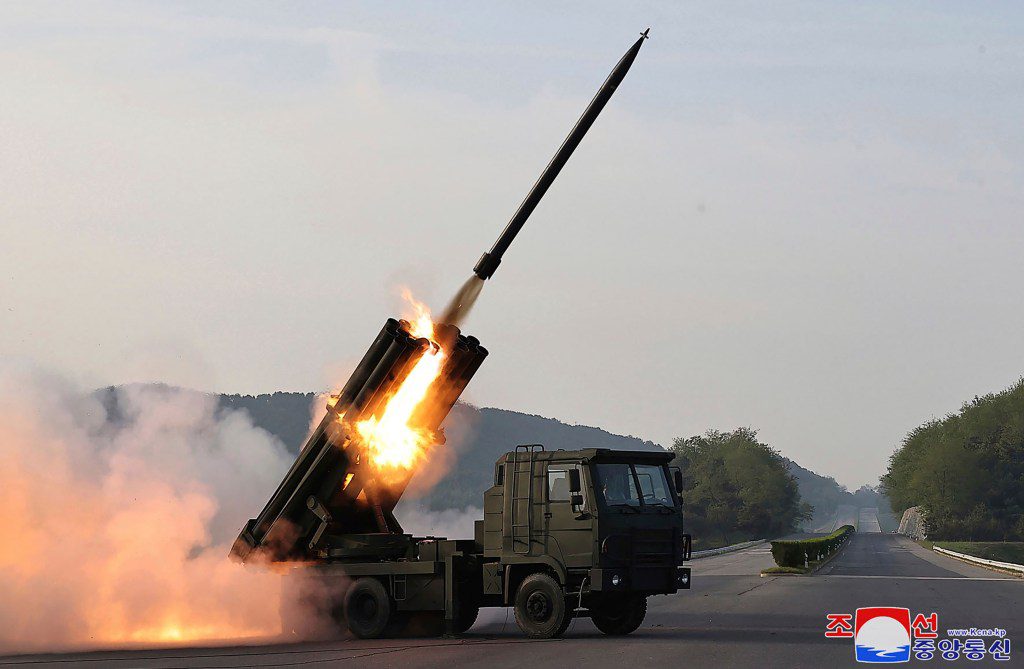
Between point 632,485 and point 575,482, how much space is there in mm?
1194

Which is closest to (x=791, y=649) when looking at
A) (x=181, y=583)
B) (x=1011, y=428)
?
(x=181, y=583)

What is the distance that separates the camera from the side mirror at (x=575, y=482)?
67.6ft

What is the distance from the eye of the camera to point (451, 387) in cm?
2288

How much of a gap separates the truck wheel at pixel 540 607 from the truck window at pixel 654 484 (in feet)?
7.07

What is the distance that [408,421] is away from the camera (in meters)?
22.6

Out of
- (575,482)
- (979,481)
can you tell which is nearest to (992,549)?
(979,481)

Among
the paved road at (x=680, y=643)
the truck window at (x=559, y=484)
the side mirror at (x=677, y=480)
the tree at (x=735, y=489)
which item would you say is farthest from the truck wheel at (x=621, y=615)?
the tree at (x=735, y=489)

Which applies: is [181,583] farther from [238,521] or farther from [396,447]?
[396,447]

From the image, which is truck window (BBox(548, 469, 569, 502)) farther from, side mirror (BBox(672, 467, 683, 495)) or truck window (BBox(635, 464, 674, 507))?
side mirror (BBox(672, 467, 683, 495))

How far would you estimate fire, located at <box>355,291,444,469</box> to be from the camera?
22375mm

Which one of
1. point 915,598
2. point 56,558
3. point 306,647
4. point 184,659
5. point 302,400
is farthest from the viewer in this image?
point 302,400

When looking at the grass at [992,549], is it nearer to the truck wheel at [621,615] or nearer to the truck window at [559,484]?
the truck wheel at [621,615]

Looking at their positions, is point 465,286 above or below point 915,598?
above

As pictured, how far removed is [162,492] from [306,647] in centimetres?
619
